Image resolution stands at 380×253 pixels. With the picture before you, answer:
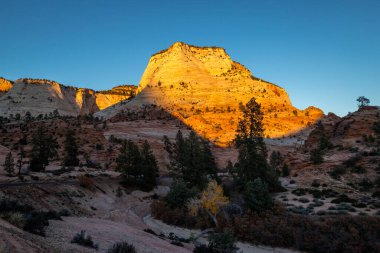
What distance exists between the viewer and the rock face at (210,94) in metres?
102

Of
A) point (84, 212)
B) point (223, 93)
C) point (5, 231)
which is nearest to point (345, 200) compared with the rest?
point (84, 212)

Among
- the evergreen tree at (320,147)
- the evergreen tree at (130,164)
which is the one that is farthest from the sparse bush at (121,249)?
the evergreen tree at (320,147)

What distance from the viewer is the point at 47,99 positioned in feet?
498

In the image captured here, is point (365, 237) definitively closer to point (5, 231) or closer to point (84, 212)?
point (84, 212)

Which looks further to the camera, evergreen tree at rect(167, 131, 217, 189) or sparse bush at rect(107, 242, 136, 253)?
evergreen tree at rect(167, 131, 217, 189)

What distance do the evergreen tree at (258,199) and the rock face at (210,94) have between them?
52785 mm

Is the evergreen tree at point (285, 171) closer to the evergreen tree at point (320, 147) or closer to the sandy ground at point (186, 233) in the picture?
the evergreen tree at point (320, 147)

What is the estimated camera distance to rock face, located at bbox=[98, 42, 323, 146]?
10162cm

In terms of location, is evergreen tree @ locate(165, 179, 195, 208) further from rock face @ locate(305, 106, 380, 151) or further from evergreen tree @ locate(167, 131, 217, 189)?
rock face @ locate(305, 106, 380, 151)

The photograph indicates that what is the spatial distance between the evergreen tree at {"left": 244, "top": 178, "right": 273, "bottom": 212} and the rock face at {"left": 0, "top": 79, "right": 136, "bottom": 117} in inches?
4824

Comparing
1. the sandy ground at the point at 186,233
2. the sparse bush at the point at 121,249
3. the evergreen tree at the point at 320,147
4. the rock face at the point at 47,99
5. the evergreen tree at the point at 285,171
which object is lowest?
the sandy ground at the point at 186,233

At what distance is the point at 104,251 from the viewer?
1375cm

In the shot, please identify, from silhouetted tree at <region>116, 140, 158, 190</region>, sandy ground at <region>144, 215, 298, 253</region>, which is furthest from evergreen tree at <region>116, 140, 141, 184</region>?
sandy ground at <region>144, 215, 298, 253</region>

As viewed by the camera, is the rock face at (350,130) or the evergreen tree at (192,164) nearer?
the evergreen tree at (192,164)
